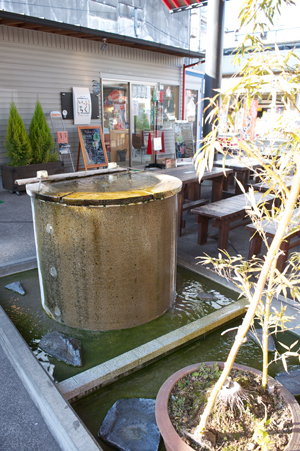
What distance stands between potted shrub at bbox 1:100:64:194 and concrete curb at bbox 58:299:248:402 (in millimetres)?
6361

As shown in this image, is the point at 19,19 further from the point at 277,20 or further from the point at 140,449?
the point at 140,449

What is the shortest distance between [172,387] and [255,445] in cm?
52

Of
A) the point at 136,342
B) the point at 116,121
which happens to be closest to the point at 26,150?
the point at 116,121

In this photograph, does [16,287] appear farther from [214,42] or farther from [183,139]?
[183,139]

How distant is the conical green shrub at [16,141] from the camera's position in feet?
26.7

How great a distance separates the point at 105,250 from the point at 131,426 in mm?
1271

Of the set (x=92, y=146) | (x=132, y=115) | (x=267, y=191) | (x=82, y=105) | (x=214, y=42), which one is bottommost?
(x=92, y=146)

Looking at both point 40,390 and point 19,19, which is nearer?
point 40,390

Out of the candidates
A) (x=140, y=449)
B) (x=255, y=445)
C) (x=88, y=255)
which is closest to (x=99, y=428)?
(x=140, y=449)

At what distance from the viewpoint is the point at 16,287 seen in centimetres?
386

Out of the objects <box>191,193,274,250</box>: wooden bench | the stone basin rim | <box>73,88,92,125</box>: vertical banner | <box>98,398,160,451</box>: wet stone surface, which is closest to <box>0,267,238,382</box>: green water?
<box>98,398,160,451</box>: wet stone surface

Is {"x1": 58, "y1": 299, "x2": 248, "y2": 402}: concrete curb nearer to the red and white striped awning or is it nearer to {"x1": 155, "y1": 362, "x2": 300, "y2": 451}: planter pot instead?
{"x1": 155, "y1": 362, "x2": 300, "y2": 451}: planter pot

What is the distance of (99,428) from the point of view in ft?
7.26

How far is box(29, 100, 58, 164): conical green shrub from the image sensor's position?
8586mm
